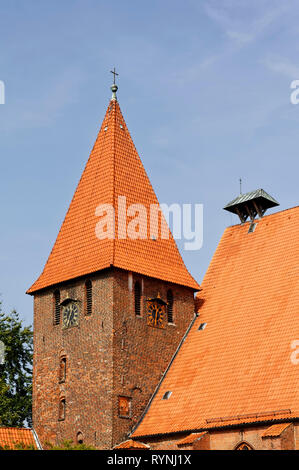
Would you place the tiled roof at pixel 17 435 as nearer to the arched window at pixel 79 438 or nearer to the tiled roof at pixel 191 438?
the arched window at pixel 79 438

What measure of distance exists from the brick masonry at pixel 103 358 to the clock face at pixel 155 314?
8.8 inches

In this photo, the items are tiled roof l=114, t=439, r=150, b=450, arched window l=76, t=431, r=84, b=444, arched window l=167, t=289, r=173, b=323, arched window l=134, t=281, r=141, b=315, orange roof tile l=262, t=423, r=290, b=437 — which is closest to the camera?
orange roof tile l=262, t=423, r=290, b=437

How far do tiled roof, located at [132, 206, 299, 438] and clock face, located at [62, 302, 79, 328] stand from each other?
12.6ft

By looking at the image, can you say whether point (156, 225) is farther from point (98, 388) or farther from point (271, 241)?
point (98, 388)

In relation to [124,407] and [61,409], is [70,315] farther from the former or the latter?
[124,407]

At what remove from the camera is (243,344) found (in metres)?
30.0

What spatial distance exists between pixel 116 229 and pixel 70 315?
3.52m

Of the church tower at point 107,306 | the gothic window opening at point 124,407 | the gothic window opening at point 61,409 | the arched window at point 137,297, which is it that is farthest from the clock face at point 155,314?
the gothic window opening at point 61,409

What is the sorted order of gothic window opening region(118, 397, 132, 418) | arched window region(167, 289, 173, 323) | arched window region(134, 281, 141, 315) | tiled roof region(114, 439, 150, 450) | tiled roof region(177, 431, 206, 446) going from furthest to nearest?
arched window region(167, 289, 173, 323)
arched window region(134, 281, 141, 315)
gothic window opening region(118, 397, 132, 418)
tiled roof region(114, 439, 150, 450)
tiled roof region(177, 431, 206, 446)

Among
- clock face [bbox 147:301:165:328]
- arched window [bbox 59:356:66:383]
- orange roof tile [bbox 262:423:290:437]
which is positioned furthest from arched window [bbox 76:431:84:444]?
orange roof tile [bbox 262:423:290:437]

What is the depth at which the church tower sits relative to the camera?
30625 millimetres

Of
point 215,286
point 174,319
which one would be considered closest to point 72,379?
point 174,319

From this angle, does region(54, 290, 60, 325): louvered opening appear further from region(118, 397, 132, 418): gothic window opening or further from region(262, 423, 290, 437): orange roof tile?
region(262, 423, 290, 437): orange roof tile

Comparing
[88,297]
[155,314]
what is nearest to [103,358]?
[88,297]
